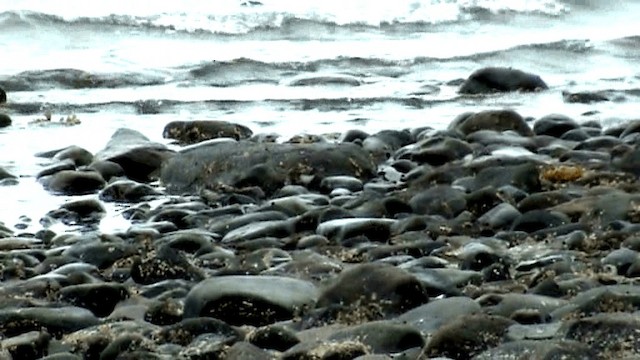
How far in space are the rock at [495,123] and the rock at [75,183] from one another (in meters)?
2.57

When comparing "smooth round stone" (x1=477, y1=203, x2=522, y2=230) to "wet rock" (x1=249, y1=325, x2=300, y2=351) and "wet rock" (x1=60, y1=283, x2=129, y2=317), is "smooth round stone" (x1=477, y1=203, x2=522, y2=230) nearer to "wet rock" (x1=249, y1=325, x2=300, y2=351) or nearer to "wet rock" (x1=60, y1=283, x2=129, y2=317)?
"wet rock" (x1=60, y1=283, x2=129, y2=317)

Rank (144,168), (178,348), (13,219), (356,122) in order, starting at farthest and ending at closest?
(356,122) → (144,168) → (13,219) → (178,348)

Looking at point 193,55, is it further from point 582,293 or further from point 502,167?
point 582,293

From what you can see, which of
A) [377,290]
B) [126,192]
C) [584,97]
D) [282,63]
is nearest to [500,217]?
[377,290]

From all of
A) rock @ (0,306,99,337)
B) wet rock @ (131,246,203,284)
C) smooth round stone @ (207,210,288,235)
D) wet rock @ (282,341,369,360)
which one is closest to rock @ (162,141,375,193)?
smooth round stone @ (207,210,288,235)

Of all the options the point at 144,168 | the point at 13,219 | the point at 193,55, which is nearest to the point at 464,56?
the point at 193,55

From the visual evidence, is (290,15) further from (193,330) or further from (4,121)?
(193,330)

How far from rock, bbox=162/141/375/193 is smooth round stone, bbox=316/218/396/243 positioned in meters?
1.39

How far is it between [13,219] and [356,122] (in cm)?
394

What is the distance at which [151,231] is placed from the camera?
6633 mm

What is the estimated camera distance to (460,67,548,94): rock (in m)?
12.2

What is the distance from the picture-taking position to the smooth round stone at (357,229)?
629 centimetres

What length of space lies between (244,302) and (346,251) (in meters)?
1.15

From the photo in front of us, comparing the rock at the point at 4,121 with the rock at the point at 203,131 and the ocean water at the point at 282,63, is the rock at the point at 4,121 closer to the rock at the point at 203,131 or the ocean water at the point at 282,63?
the ocean water at the point at 282,63
